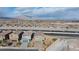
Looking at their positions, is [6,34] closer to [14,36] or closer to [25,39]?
[14,36]

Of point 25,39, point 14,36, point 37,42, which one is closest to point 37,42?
point 37,42

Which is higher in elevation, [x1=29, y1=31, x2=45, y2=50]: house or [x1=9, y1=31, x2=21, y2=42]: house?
[x1=9, y1=31, x2=21, y2=42]: house

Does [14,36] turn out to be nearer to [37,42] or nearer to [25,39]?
[25,39]

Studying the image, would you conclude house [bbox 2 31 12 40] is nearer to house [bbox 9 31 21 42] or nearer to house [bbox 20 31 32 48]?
house [bbox 9 31 21 42]

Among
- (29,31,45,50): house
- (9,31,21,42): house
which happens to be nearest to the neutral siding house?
(29,31,45,50): house

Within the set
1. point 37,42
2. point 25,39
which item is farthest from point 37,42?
point 25,39

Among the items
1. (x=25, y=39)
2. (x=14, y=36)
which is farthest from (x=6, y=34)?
(x=25, y=39)
